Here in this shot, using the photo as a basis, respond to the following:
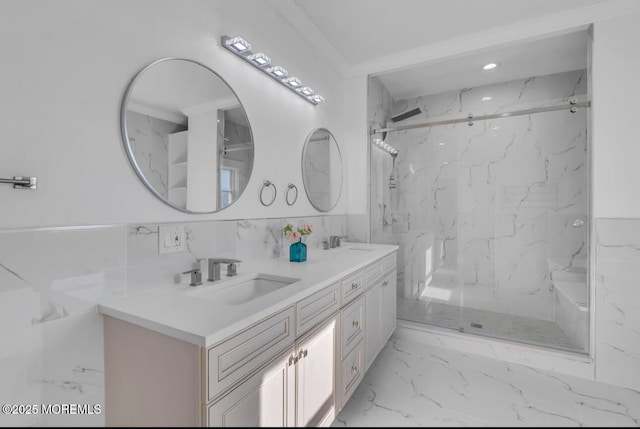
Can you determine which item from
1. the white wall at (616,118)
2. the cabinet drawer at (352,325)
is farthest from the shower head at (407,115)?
the cabinet drawer at (352,325)

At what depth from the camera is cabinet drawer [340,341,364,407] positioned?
163cm

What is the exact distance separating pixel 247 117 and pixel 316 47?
3.71ft

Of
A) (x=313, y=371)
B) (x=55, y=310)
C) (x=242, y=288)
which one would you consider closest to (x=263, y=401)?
(x=313, y=371)

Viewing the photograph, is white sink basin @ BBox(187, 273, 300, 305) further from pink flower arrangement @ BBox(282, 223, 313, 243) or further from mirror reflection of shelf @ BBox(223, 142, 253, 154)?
mirror reflection of shelf @ BBox(223, 142, 253, 154)

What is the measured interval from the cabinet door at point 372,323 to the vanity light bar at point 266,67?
1493 millimetres

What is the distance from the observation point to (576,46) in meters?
2.47

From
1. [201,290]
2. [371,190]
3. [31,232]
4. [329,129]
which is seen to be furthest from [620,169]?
[31,232]

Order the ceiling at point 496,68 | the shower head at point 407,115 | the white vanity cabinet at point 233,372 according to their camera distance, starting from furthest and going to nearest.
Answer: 1. the shower head at point 407,115
2. the ceiling at point 496,68
3. the white vanity cabinet at point 233,372

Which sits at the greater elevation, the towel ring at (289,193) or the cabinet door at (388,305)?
the towel ring at (289,193)

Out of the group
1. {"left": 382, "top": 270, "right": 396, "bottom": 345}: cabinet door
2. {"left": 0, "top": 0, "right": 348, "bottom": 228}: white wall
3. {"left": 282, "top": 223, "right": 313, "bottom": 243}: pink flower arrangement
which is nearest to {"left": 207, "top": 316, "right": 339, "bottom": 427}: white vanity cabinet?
{"left": 282, "top": 223, "right": 313, "bottom": 243}: pink flower arrangement

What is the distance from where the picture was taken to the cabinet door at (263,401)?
0.88 m

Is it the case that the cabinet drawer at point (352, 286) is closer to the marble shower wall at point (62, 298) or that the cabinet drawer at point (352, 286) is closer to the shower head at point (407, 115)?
the marble shower wall at point (62, 298)

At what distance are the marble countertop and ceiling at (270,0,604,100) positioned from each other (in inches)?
70.9

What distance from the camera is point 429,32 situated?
2.46 m
